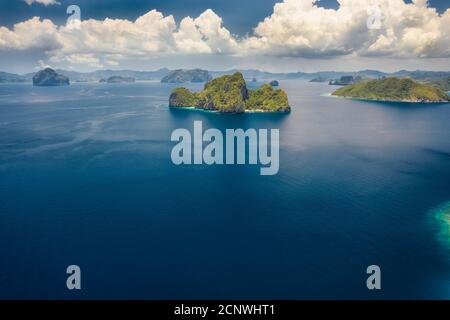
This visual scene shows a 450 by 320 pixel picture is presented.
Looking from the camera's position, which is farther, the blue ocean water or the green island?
the green island

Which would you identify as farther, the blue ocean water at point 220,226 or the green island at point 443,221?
the green island at point 443,221

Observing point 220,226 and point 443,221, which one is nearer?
point 220,226

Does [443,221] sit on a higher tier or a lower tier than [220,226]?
higher

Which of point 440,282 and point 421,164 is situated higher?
point 421,164

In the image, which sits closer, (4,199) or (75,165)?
(4,199)
